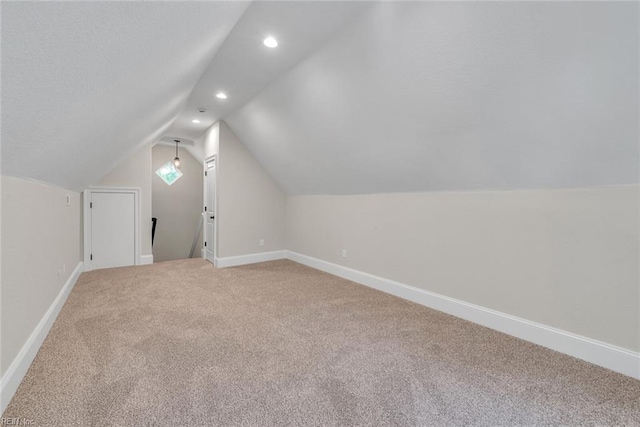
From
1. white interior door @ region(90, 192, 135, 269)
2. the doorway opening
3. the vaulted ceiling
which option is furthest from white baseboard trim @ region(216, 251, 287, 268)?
the vaulted ceiling

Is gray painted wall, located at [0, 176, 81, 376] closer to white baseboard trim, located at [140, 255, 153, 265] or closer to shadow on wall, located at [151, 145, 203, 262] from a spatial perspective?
white baseboard trim, located at [140, 255, 153, 265]

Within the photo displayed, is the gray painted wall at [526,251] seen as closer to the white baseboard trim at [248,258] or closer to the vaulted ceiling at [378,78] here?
the vaulted ceiling at [378,78]

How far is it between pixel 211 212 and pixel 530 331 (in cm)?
492

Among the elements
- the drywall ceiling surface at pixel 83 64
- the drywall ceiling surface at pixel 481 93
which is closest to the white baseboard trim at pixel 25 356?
the drywall ceiling surface at pixel 83 64

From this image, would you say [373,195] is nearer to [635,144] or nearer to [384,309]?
[384,309]

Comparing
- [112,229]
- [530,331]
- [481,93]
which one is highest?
[481,93]

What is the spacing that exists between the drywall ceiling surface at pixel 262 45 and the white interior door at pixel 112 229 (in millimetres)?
2289

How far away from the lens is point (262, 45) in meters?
2.54

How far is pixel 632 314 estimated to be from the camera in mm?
1896

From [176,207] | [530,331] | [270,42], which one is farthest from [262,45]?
[176,207]

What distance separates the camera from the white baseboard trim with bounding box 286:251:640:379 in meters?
1.92

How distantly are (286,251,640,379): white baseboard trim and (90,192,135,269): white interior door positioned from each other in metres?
4.21

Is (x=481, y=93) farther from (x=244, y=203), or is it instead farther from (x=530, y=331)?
(x=244, y=203)

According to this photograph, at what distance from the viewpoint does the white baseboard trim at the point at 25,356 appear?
1.53 metres
